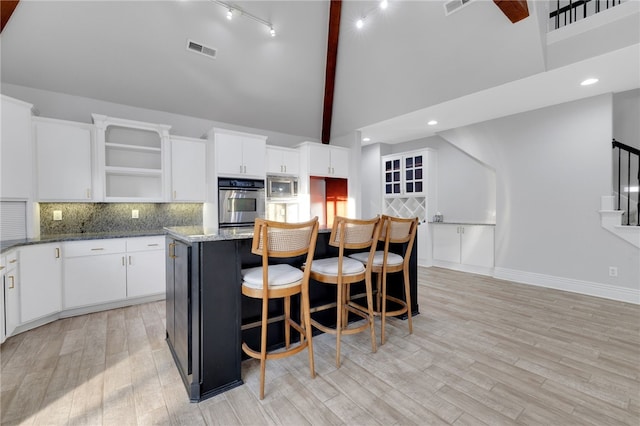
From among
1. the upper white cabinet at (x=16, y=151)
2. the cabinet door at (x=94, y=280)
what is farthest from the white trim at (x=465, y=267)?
the upper white cabinet at (x=16, y=151)

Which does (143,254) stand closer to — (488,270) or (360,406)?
(360,406)

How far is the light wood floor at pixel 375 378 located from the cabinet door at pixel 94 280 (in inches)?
9.9

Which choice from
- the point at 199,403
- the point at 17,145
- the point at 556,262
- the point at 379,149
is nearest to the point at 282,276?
the point at 199,403

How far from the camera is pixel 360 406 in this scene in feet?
5.40

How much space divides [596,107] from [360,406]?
484 centimetres

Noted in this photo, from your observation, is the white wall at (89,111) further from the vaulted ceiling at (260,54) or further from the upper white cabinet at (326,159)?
the upper white cabinet at (326,159)

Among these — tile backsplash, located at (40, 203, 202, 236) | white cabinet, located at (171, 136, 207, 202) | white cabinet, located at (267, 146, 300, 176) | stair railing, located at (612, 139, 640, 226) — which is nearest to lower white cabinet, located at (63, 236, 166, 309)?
tile backsplash, located at (40, 203, 202, 236)

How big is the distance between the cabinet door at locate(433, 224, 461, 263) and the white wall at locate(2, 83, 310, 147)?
14.7 ft

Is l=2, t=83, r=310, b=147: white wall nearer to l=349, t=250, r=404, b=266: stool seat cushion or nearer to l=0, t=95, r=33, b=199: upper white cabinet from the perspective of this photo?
l=0, t=95, r=33, b=199: upper white cabinet

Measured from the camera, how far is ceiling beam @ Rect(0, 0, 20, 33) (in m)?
2.60

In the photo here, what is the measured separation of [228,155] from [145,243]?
1.59 metres

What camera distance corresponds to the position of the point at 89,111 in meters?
3.58

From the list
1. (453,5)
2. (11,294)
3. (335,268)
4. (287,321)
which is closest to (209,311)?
(287,321)

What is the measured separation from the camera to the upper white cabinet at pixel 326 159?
482 centimetres
